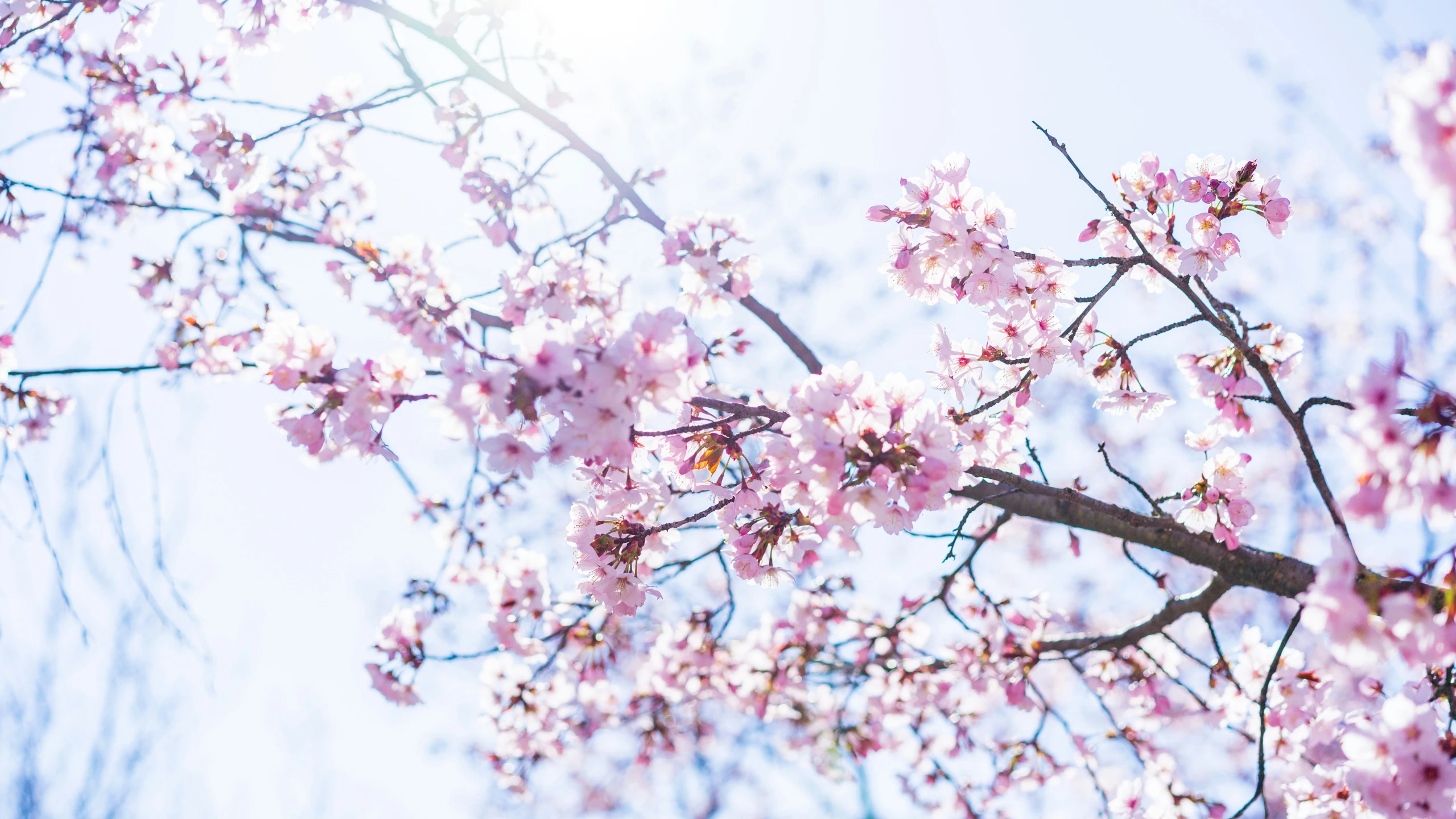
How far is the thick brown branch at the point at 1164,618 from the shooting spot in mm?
2826

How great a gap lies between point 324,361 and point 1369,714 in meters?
2.94

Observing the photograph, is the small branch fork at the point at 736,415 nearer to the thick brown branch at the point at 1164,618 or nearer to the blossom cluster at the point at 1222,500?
the blossom cluster at the point at 1222,500

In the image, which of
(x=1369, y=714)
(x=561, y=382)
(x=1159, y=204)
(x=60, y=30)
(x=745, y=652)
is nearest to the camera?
(x=561, y=382)

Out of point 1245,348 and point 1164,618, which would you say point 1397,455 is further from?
point 1164,618

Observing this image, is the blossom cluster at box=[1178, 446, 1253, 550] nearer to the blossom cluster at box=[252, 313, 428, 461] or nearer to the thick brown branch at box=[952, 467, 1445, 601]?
the thick brown branch at box=[952, 467, 1445, 601]

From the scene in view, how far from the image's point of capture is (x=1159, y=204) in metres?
2.38

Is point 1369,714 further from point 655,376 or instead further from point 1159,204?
point 655,376

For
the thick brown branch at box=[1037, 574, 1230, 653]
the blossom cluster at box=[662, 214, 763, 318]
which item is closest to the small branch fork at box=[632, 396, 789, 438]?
the blossom cluster at box=[662, 214, 763, 318]

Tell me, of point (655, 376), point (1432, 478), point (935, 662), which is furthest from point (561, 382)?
point (935, 662)

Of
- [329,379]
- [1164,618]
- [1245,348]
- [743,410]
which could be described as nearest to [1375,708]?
[1164,618]

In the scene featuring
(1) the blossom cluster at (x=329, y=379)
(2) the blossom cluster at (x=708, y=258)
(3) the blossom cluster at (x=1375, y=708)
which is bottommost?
(3) the blossom cluster at (x=1375, y=708)

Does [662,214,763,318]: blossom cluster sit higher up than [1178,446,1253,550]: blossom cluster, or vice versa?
[662,214,763,318]: blossom cluster

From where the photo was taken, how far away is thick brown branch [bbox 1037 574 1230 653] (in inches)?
111

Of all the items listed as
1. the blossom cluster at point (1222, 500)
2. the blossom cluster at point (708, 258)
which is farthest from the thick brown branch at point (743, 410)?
the blossom cluster at point (1222, 500)
